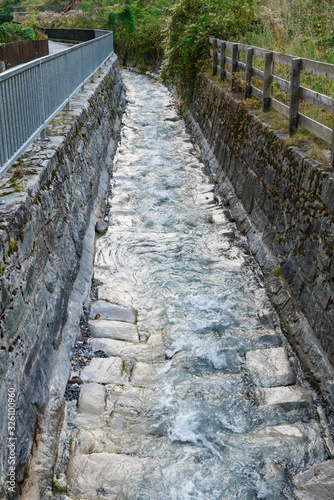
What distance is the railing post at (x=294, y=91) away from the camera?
655cm

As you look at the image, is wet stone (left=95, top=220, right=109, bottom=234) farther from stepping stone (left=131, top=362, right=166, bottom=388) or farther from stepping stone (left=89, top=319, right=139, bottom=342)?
stepping stone (left=131, top=362, right=166, bottom=388)

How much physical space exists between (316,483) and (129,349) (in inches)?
101

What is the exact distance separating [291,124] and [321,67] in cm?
119

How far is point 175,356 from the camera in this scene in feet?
18.3

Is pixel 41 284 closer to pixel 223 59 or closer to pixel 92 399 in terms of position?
pixel 92 399

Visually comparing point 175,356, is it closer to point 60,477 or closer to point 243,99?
point 60,477

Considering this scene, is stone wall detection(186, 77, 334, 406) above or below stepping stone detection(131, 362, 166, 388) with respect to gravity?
above

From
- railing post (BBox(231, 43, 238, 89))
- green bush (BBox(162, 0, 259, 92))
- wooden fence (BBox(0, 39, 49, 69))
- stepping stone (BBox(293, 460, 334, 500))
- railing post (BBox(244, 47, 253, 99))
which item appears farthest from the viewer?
wooden fence (BBox(0, 39, 49, 69))

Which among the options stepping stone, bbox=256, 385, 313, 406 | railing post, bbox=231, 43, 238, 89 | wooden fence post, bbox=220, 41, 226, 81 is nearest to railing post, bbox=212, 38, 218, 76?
wooden fence post, bbox=220, 41, 226, 81

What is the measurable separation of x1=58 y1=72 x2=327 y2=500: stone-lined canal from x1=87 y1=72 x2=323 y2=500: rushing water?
0.5 inches

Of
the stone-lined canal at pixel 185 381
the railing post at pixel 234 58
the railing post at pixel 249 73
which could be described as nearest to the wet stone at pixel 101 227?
the stone-lined canal at pixel 185 381

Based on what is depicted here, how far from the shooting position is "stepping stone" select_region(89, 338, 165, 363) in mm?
5590

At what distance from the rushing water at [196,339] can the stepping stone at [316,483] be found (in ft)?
0.35

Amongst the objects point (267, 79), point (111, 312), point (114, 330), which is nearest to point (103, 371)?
point (114, 330)
